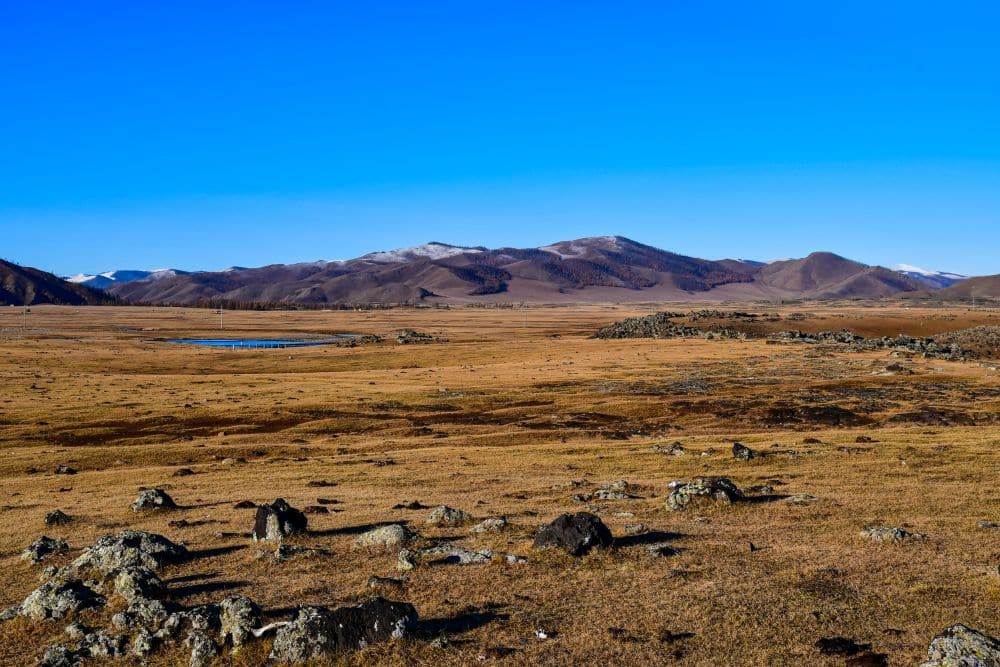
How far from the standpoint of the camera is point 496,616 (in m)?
16.0

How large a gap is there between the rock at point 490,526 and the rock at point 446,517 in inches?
48.6

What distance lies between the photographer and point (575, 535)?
1983 cm

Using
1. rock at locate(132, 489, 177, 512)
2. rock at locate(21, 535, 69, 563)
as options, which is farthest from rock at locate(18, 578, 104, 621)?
rock at locate(132, 489, 177, 512)

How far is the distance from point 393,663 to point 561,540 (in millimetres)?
6896

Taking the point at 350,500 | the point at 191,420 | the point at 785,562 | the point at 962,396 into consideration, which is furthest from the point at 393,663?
the point at 962,396

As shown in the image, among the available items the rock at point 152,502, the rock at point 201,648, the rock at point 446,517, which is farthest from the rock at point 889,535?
the rock at point 152,502

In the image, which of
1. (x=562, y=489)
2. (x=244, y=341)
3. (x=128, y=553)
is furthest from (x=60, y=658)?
(x=244, y=341)

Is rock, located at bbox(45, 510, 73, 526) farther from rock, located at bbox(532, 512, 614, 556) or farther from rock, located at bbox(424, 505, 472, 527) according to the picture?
rock, located at bbox(532, 512, 614, 556)

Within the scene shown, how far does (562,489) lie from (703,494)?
6.37m

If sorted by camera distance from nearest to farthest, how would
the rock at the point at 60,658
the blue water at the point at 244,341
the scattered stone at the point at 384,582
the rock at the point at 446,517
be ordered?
the rock at the point at 60,658, the scattered stone at the point at 384,582, the rock at the point at 446,517, the blue water at the point at 244,341

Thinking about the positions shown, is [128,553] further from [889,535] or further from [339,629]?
[889,535]

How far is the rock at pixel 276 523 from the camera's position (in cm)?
2200

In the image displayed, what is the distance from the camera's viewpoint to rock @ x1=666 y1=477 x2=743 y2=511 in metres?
25.7

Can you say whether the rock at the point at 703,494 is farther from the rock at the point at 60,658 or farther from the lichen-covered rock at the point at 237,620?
the rock at the point at 60,658
